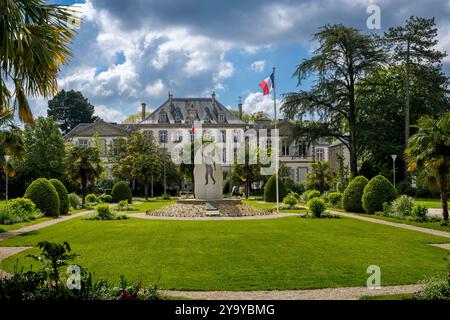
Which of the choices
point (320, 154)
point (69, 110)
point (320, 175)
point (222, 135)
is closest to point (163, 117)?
A: point (222, 135)

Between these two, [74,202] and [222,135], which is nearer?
[74,202]

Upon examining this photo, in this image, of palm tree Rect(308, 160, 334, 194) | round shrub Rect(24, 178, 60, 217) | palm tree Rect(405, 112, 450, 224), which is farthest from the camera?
palm tree Rect(308, 160, 334, 194)

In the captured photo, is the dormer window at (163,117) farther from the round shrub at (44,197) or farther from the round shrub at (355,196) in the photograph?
the round shrub at (355,196)

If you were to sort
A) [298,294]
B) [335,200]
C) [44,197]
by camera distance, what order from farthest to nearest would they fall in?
[335,200], [44,197], [298,294]

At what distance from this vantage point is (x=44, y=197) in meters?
25.2

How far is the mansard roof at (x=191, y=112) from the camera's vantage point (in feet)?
230

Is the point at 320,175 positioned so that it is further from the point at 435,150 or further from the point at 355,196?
the point at 435,150

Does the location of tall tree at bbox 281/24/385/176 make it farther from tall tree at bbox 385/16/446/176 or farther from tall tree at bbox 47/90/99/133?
tall tree at bbox 47/90/99/133

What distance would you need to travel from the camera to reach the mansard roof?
70.1m

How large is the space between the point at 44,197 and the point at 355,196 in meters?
18.1

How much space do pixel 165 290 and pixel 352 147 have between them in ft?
103

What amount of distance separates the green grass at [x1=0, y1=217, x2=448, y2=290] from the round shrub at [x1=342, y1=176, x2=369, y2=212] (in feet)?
27.1

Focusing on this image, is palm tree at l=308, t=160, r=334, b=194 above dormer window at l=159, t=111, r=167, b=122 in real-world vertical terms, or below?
below

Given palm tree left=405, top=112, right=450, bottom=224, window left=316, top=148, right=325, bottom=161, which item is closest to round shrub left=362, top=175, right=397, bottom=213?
palm tree left=405, top=112, right=450, bottom=224
